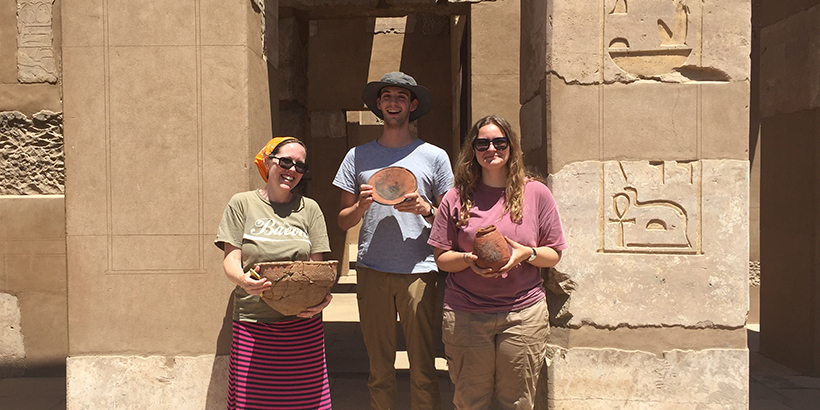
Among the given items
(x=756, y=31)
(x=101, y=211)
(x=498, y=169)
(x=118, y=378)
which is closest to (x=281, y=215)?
(x=498, y=169)

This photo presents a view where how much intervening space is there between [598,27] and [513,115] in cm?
157

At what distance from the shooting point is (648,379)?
9.70ft

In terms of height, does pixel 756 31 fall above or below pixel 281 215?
above

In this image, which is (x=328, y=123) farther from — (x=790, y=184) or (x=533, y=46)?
(x=790, y=184)

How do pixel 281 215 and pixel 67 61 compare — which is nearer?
pixel 281 215

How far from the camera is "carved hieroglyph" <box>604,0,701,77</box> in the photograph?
293 centimetres

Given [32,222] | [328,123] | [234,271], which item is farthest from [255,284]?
[328,123]

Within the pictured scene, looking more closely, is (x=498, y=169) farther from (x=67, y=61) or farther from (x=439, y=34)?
(x=439, y=34)

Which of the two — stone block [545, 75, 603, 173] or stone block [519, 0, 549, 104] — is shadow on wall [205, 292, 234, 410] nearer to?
stone block [545, 75, 603, 173]

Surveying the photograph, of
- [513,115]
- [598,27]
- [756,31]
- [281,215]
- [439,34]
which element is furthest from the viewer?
[439,34]

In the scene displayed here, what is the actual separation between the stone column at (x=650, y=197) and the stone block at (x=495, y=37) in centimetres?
152

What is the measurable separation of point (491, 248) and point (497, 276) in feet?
0.60

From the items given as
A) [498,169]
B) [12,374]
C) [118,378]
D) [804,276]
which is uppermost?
[498,169]

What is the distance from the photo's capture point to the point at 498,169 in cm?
241
